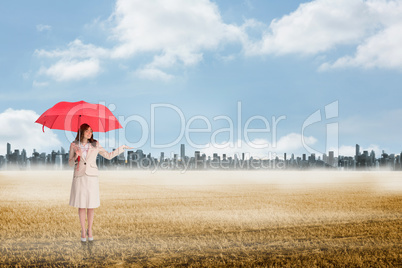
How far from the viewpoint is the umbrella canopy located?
10.7 metres

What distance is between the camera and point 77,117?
430 inches

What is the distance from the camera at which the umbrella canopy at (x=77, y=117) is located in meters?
10.7

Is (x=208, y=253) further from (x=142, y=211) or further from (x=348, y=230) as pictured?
(x=142, y=211)

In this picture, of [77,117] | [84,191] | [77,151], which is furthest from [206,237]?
[77,117]

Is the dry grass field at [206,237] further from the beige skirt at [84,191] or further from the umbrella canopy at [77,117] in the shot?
the umbrella canopy at [77,117]

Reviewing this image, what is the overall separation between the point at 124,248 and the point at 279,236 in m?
4.69

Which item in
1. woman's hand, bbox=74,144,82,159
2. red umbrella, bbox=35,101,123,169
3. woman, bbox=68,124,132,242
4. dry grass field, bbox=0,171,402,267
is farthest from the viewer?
red umbrella, bbox=35,101,123,169

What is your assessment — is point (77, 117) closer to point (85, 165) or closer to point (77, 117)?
point (77, 117)

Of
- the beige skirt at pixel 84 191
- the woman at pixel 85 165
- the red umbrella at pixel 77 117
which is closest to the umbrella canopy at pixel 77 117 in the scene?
the red umbrella at pixel 77 117

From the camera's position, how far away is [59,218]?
16.5m

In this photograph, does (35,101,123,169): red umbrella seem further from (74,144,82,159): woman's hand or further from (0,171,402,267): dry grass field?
(0,171,402,267): dry grass field

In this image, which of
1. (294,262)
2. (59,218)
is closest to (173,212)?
(59,218)

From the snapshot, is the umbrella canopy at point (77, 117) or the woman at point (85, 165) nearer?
the woman at point (85, 165)

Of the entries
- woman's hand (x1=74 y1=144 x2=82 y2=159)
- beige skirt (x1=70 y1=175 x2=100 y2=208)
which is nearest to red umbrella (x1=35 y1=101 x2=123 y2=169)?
woman's hand (x1=74 y1=144 x2=82 y2=159)
